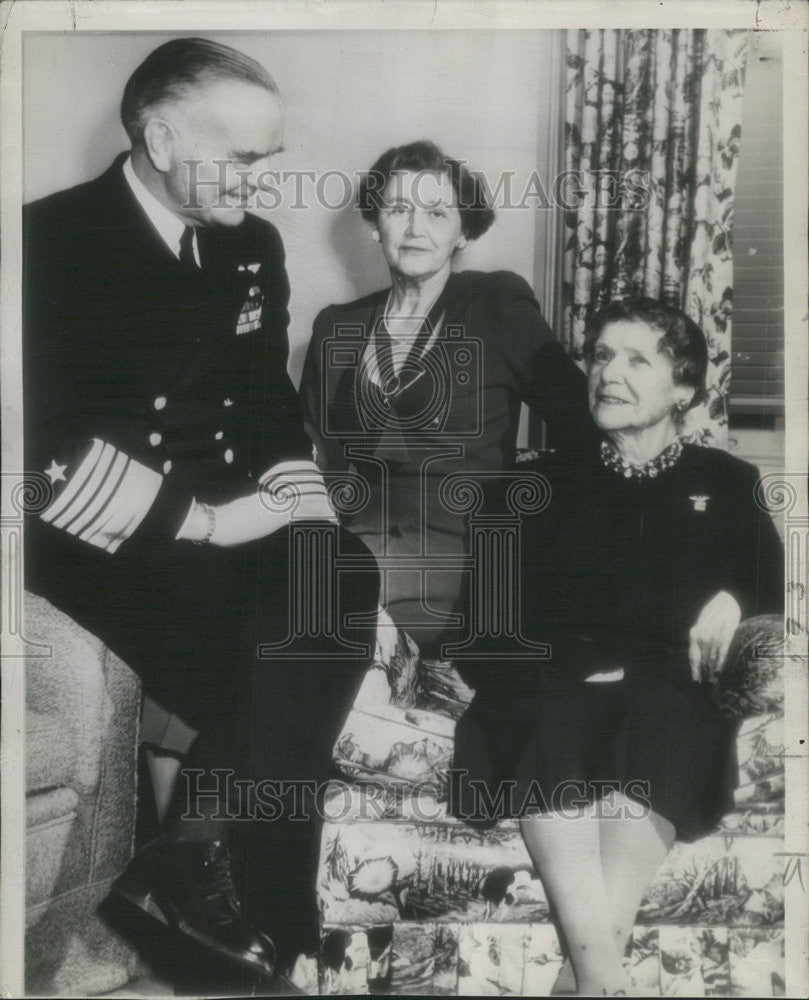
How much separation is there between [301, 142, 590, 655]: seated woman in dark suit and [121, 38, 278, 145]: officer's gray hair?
0.39 m

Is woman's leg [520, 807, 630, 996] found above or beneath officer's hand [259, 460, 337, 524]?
beneath

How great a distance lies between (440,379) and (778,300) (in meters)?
0.85

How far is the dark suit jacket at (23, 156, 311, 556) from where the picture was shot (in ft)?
6.82

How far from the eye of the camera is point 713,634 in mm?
2119

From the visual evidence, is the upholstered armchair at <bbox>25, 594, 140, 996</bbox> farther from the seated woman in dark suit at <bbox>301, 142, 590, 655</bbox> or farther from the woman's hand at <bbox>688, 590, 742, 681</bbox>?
the woman's hand at <bbox>688, 590, 742, 681</bbox>

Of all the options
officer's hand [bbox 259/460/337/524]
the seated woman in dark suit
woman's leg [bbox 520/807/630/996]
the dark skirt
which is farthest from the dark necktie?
woman's leg [bbox 520/807/630/996]

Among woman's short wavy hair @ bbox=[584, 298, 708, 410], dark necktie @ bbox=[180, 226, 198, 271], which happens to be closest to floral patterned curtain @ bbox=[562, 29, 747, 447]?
woman's short wavy hair @ bbox=[584, 298, 708, 410]

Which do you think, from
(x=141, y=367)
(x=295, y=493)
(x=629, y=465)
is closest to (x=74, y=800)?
(x=295, y=493)

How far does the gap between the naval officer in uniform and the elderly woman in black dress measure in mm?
406

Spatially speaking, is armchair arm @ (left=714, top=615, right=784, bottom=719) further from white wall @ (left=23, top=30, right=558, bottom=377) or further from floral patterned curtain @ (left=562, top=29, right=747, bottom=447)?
white wall @ (left=23, top=30, right=558, bottom=377)

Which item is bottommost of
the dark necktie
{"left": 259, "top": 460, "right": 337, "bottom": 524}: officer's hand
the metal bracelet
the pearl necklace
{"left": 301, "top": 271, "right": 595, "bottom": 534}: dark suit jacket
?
the metal bracelet

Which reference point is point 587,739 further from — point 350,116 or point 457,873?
point 350,116

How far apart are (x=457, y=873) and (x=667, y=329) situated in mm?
1383

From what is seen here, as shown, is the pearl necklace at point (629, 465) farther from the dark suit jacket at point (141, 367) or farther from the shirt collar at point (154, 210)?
the shirt collar at point (154, 210)
